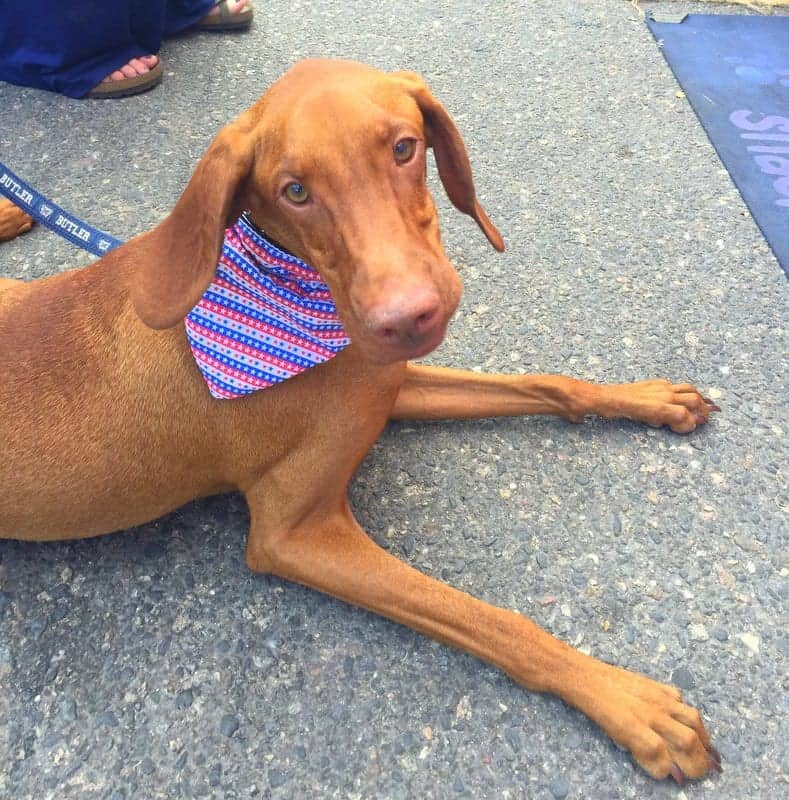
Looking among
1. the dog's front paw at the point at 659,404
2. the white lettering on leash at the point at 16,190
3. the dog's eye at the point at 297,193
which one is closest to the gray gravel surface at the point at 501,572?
the dog's front paw at the point at 659,404

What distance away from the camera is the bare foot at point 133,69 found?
4.54 meters

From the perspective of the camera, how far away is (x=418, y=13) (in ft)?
17.3

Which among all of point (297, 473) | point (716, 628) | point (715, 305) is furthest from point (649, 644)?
point (715, 305)

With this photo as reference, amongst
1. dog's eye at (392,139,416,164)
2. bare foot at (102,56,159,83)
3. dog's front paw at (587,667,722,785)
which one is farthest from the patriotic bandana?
bare foot at (102,56,159,83)

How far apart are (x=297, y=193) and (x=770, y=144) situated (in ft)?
11.6

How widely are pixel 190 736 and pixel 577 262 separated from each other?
2630mm

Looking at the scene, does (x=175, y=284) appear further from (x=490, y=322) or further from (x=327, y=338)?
(x=490, y=322)

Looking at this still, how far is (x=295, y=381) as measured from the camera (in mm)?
2152

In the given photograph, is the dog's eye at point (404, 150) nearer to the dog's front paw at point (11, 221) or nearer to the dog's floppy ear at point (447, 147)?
the dog's floppy ear at point (447, 147)

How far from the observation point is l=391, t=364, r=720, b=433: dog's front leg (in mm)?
2828

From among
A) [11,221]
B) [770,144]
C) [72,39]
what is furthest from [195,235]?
[770,144]

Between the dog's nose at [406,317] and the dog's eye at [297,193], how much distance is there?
0.34 metres

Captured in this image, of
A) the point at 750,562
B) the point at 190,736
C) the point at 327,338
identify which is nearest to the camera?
the point at 327,338

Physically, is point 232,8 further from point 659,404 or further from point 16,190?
point 659,404
